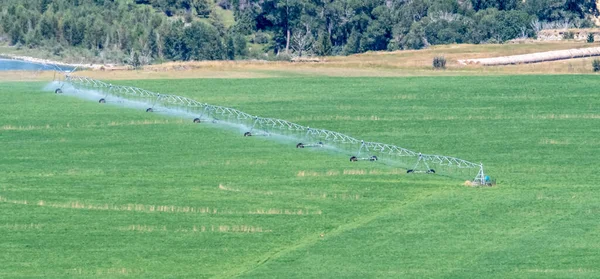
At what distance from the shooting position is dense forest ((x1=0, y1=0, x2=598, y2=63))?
567ft

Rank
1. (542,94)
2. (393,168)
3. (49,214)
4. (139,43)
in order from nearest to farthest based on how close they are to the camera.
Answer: (49,214) < (393,168) < (542,94) < (139,43)

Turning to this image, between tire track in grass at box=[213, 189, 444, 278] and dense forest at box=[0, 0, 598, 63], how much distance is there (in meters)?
89.5

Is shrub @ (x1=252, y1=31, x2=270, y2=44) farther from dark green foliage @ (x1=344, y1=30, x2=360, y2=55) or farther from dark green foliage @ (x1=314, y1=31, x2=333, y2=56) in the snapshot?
dark green foliage @ (x1=314, y1=31, x2=333, y2=56)

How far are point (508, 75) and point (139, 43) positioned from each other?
60.0 metres

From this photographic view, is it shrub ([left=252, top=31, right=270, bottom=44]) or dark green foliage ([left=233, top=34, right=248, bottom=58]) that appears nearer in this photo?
dark green foliage ([left=233, top=34, right=248, bottom=58])

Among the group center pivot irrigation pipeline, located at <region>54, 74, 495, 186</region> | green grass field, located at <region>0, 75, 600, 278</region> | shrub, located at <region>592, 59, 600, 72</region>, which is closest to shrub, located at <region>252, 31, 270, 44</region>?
shrub, located at <region>592, 59, 600, 72</region>

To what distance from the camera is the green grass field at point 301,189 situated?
211ft

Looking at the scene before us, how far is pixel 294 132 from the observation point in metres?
97.7

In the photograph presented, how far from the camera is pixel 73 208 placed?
74625 mm

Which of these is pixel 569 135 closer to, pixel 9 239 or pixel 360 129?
pixel 360 129

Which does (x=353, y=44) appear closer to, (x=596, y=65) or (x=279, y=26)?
(x=279, y=26)

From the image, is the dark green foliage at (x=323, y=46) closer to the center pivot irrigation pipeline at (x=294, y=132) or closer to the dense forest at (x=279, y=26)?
the dense forest at (x=279, y=26)

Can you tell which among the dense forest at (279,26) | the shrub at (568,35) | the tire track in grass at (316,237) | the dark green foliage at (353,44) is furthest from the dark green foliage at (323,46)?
the tire track in grass at (316,237)

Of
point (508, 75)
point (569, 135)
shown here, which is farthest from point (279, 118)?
point (508, 75)
